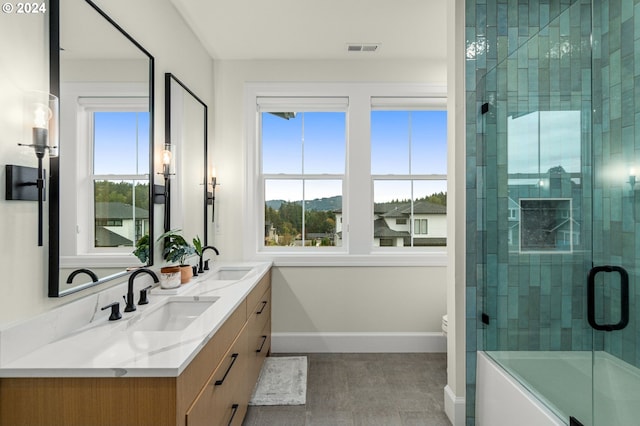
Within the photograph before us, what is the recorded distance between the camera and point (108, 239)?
5.61 ft

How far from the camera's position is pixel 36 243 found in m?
1.31

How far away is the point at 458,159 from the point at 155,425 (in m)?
2.00

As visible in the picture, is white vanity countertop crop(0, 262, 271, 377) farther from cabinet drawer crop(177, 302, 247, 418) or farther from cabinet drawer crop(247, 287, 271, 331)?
cabinet drawer crop(247, 287, 271, 331)

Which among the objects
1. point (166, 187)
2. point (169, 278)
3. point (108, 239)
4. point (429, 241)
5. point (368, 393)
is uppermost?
point (166, 187)

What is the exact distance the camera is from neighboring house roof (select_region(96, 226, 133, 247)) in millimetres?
1641

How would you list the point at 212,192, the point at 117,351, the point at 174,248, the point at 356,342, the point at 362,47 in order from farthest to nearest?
the point at 356,342 < the point at 212,192 < the point at 362,47 < the point at 174,248 < the point at 117,351

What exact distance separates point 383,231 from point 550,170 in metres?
1.80

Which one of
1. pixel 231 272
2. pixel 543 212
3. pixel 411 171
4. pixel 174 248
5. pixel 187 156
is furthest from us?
pixel 411 171

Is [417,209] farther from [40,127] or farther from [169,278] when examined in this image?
[40,127]

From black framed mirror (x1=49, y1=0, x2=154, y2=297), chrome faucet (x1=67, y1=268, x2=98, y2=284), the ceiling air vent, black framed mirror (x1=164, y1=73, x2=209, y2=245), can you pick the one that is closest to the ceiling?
the ceiling air vent

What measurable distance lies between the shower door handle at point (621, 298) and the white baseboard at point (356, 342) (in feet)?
5.54

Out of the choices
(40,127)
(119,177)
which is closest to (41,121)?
(40,127)

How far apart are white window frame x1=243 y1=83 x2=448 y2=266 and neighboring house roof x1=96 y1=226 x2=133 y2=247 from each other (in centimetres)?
156

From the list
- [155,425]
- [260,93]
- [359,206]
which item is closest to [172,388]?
[155,425]
